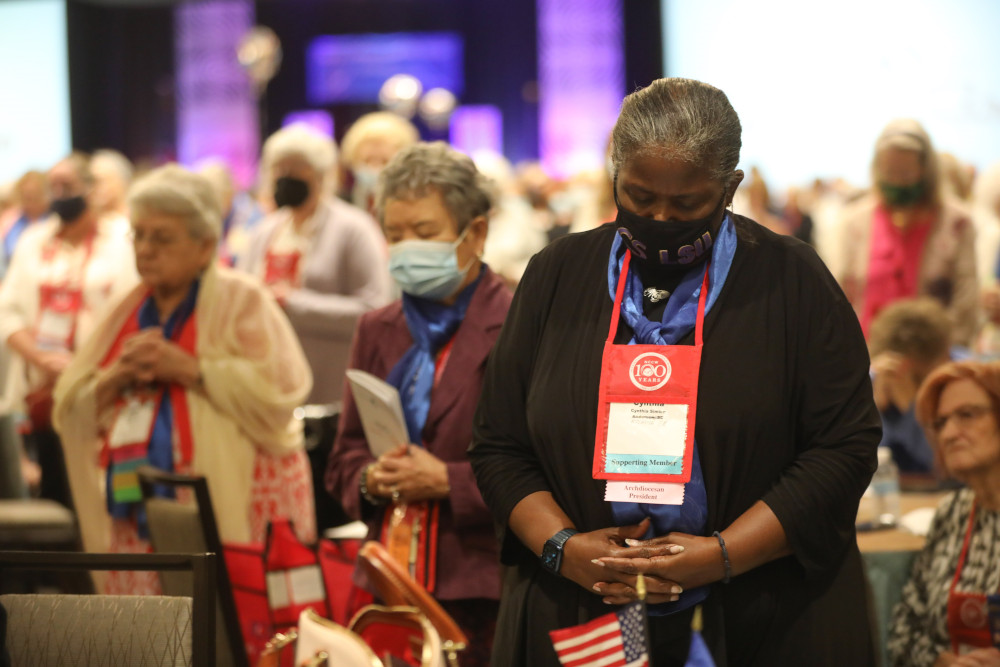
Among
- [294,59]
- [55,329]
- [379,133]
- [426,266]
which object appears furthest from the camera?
[294,59]

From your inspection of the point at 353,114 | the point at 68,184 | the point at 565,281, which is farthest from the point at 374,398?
the point at 353,114

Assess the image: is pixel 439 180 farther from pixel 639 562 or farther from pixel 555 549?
pixel 639 562

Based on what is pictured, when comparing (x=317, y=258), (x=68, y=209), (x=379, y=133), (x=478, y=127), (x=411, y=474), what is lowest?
(x=411, y=474)

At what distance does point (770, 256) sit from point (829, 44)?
31.5ft

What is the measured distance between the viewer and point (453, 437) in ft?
8.75

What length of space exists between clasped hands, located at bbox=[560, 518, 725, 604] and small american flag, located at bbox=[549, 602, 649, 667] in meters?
0.03

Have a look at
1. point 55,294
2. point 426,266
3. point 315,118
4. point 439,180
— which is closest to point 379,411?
point 426,266

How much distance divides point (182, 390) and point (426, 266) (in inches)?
49.1

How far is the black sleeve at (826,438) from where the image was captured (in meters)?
1.81

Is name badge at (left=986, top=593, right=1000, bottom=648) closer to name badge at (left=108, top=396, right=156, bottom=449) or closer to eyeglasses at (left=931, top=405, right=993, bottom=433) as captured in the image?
eyeglasses at (left=931, top=405, right=993, bottom=433)

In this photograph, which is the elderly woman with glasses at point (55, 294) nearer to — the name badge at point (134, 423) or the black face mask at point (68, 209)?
the black face mask at point (68, 209)

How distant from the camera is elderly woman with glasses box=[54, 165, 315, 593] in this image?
3.52 metres

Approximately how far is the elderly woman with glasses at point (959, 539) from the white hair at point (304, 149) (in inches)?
127

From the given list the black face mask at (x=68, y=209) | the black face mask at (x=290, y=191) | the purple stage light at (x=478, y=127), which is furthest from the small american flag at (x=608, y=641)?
the purple stage light at (x=478, y=127)
